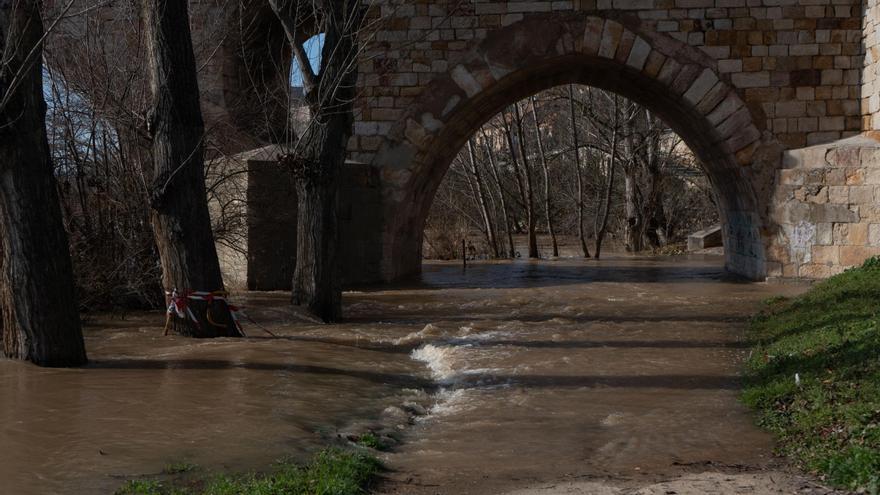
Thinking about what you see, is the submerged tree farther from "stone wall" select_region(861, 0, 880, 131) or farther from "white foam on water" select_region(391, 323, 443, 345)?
"stone wall" select_region(861, 0, 880, 131)

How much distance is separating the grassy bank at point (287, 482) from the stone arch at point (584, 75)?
31.9 feet

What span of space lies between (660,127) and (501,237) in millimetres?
4783

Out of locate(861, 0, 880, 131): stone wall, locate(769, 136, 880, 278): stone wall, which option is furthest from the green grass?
locate(861, 0, 880, 131): stone wall

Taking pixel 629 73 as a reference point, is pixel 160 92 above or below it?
below

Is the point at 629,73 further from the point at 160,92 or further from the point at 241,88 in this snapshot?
the point at 160,92

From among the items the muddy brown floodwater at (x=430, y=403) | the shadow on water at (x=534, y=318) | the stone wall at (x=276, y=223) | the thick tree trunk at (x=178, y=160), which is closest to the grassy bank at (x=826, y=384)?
the muddy brown floodwater at (x=430, y=403)

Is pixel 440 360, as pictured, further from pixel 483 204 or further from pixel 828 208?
pixel 483 204

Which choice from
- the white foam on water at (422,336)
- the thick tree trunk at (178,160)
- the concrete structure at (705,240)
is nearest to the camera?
the thick tree trunk at (178,160)

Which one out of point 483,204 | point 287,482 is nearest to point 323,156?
point 287,482

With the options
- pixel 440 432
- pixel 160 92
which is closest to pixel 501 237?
pixel 160 92

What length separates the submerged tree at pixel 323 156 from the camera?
998 cm

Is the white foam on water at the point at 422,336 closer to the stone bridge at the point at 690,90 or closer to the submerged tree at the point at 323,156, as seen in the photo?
the submerged tree at the point at 323,156

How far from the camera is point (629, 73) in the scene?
14.4 meters

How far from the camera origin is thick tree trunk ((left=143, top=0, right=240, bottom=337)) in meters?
8.45
